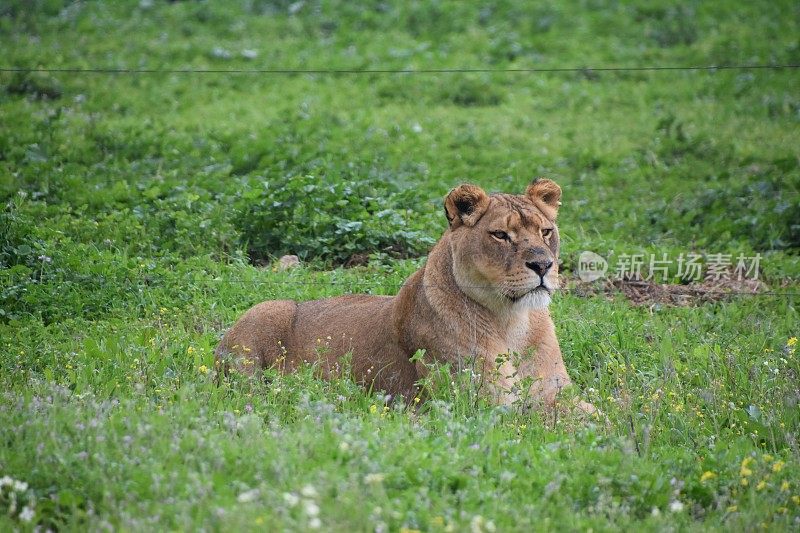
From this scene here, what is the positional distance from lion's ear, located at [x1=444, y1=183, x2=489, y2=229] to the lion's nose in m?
0.57

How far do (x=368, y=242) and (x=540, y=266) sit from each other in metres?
3.66

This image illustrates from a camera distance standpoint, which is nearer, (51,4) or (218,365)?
(218,365)

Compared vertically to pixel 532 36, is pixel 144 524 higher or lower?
higher

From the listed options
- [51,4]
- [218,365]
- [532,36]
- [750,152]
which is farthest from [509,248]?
[51,4]

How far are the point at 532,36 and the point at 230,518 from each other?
1574 cm

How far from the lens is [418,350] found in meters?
6.99

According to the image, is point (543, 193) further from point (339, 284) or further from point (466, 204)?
point (339, 284)

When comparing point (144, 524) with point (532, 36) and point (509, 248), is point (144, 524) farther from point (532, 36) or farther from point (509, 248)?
point (532, 36)

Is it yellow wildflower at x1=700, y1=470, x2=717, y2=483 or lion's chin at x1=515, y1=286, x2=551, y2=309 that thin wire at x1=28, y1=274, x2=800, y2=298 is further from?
yellow wildflower at x1=700, y1=470, x2=717, y2=483

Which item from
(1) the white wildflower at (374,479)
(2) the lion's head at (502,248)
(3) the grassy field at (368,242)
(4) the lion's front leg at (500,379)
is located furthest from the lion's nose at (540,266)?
(1) the white wildflower at (374,479)

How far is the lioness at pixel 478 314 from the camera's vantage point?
706 cm

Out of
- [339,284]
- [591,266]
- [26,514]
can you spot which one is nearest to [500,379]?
[339,284]

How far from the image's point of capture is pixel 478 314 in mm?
7328

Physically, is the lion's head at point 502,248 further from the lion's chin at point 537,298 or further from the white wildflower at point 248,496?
the white wildflower at point 248,496
